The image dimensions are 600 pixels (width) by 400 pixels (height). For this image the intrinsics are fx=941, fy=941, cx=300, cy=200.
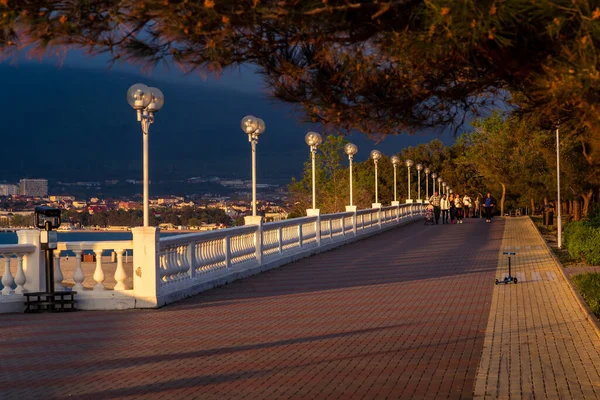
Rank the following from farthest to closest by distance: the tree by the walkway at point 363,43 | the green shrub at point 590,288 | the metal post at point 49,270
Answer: the green shrub at point 590,288 < the metal post at point 49,270 < the tree by the walkway at point 363,43

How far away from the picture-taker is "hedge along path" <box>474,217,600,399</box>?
897 cm

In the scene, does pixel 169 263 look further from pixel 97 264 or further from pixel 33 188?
pixel 33 188

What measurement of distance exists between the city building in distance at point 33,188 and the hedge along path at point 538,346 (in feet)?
77.6

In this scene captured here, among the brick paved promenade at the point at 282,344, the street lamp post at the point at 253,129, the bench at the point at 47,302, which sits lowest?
the brick paved promenade at the point at 282,344

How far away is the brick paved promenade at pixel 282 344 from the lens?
9.11 metres

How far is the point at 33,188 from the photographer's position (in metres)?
38.4

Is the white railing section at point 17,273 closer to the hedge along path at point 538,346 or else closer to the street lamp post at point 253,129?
the hedge along path at point 538,346

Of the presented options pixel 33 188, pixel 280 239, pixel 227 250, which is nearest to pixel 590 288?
pixel 227 250

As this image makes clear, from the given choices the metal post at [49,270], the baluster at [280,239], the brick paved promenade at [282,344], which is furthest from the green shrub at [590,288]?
the metal post at [49,270]

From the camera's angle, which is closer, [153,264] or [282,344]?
[282,344]

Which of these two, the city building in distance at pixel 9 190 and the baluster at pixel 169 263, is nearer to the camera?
the baluster at pixel 169 263

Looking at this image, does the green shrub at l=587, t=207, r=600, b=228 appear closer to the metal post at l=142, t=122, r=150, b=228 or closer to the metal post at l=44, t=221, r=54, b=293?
the metal post at l=142, t=122, r=150, b=228

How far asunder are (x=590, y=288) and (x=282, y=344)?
825 centimetres

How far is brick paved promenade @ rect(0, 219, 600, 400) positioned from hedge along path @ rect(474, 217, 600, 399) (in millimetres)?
59
